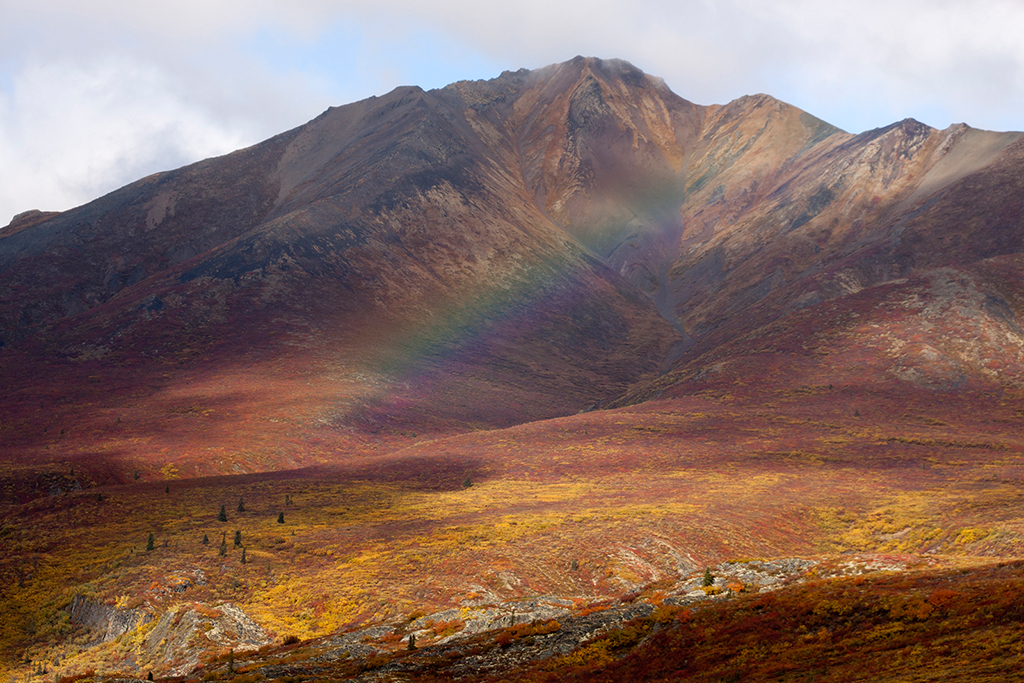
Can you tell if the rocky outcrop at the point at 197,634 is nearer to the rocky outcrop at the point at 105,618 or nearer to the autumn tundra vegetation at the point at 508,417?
the autumn tundra vegetation at the point at 508,417

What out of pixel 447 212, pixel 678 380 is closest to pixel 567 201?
pixel 447 212

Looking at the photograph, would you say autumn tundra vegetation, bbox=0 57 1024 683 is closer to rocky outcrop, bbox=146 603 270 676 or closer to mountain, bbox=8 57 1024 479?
rocky outcrop, bbox=146 603 270 676

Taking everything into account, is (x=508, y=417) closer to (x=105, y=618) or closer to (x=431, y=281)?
(x=431, y=281)

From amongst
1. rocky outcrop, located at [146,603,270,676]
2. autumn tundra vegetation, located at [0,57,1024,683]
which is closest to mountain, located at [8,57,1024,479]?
autumn tundra vegetation, located at [0,57,1024,683]

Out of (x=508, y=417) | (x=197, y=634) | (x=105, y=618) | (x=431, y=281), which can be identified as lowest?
(x=197, y=634)

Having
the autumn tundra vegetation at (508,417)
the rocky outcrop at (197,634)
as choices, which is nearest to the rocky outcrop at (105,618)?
the autumn tundra vegetation at (508,417)

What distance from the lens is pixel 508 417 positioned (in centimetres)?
10525

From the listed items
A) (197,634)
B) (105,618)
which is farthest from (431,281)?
(197,634)

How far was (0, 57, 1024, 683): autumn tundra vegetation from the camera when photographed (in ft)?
88.0

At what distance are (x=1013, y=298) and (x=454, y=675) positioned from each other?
106311mm

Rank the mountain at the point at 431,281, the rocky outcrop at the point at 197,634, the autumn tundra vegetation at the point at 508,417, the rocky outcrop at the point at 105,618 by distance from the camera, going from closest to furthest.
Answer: the autumn tundra vegetation at the point at 508,417
the rocky outcrop at the point at 197,634
the rocky outcrop at the point at 105,618
the mountain at the point at 431,281

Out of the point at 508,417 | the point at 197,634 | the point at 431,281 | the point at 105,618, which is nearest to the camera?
the point at 197,634

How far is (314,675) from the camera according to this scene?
904 inches

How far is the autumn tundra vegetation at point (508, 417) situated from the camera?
88.0ft
